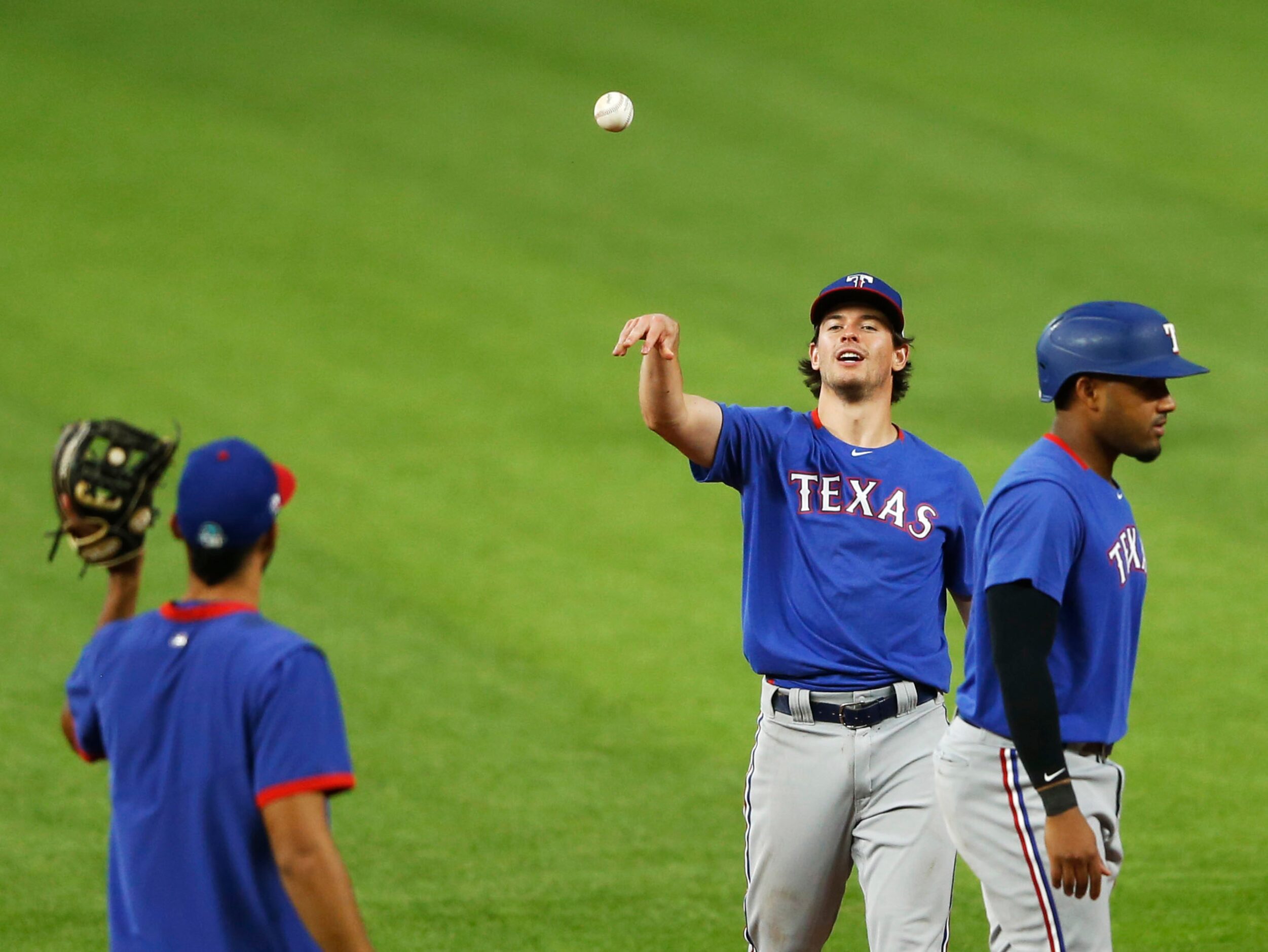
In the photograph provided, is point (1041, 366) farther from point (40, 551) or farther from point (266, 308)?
point (266, 308)

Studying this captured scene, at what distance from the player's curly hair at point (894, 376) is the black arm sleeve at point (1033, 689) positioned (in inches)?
68.9

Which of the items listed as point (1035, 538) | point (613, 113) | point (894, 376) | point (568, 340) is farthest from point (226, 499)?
point (568, 340)

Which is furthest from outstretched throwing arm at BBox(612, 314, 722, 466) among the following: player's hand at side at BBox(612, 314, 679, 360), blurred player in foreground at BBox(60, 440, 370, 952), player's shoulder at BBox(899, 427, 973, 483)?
blurred player in foreground at BBox(60, 440, 370, 952)

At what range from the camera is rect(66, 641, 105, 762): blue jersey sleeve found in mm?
3725

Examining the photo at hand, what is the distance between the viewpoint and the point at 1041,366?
461 centimetres

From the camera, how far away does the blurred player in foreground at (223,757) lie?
3471mm

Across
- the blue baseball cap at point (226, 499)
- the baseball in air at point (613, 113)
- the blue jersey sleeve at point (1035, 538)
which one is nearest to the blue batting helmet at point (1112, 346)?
the blue jersey sleeve at point (1035, 538)

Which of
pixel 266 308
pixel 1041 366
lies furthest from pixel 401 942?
pixel 266 308

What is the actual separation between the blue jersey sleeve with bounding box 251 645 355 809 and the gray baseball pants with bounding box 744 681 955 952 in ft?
7.16

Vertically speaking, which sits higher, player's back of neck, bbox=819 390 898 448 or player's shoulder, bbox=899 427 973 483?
player's back of neck, bbox=819 390 898 448

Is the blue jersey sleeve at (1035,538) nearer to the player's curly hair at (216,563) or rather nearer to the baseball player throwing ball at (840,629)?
the baseball player throwing ball at (840,629)

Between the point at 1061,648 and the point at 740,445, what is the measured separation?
5.03 ft

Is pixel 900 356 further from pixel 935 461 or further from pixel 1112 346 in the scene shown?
pixel 1112 346

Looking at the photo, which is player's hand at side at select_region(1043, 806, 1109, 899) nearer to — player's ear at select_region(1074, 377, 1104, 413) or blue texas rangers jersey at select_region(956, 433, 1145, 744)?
blue texas rangers jersey at select_region(956, 433, 1145, 744)
